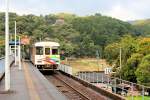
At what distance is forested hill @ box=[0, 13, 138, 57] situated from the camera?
114062 mm

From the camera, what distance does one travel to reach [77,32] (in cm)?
15775

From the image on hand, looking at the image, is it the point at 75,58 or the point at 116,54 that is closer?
the point at 116,54

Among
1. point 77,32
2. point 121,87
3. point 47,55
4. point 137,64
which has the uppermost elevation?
point 77,32

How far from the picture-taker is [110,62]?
9075 centimetres

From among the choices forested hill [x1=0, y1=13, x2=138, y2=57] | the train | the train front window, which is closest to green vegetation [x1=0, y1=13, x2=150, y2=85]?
forested hill [x1=0, y1=13, x2=138, y2=57]

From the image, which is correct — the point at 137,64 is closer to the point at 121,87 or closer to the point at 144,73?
the point at 144,73

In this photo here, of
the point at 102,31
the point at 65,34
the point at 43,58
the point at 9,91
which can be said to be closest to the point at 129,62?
the point at 43,58

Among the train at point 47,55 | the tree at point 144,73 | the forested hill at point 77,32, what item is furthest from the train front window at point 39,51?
the forested hill at point 77,32

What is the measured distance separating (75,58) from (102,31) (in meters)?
38.6

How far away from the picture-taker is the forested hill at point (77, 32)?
11406cm

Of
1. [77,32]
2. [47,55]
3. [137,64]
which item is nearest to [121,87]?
[47,55]

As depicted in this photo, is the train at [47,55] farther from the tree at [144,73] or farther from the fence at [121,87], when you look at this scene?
the tree at [144,73]

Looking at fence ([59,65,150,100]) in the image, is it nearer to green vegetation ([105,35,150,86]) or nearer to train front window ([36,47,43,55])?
train front window ([36,47,43,55])

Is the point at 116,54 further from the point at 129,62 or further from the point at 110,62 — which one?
the point at 129,62
